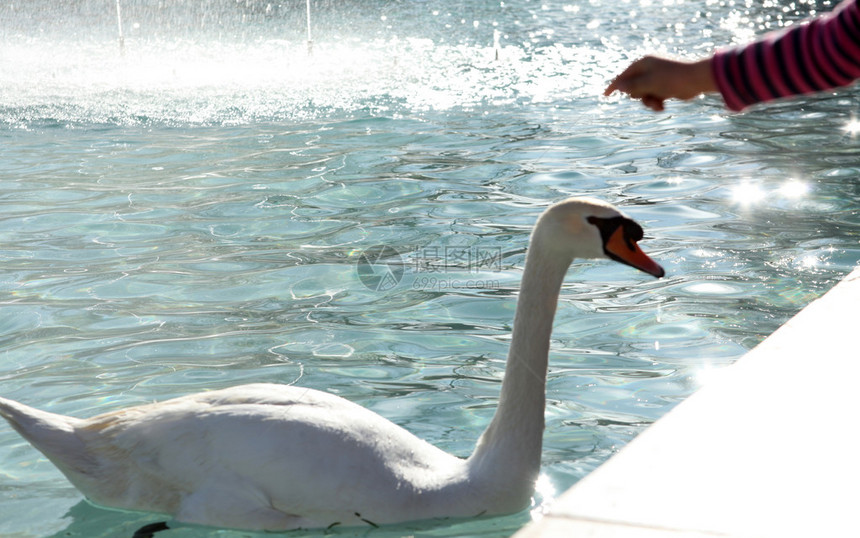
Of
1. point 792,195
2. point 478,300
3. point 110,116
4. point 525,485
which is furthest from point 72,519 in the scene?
point 110,116

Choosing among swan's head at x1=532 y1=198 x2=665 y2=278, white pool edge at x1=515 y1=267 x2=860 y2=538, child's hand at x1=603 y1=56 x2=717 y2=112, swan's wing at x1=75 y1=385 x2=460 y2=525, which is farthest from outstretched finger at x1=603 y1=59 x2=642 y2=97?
swan's wing at x1=75 y1=385 x2=460 y2=525

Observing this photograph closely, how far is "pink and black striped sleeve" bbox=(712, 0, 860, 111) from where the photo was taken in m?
2.02

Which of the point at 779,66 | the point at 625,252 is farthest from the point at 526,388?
the point at 779,66

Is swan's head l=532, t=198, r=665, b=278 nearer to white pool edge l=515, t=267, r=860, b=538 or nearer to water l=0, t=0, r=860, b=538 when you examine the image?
white pool edge l=515, t=267, r=860, b=538

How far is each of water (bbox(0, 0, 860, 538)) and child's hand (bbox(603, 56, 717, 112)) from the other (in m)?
1.76

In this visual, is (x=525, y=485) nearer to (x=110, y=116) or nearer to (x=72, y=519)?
(x=72, y=519)

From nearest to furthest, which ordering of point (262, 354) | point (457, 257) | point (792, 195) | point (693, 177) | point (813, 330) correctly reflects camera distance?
point (813, 330)
point (262, 354)
point (457, 257)
point (792, 195)
point (693, 177)

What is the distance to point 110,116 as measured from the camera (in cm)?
1280

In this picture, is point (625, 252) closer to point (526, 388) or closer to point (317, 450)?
point (526, 388)

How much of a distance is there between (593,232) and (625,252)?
0.43ft

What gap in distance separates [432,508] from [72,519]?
1.33m

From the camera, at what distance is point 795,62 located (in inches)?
81.8

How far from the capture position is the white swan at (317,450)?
3.39 metres

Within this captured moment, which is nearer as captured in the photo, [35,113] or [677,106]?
[35,113]
